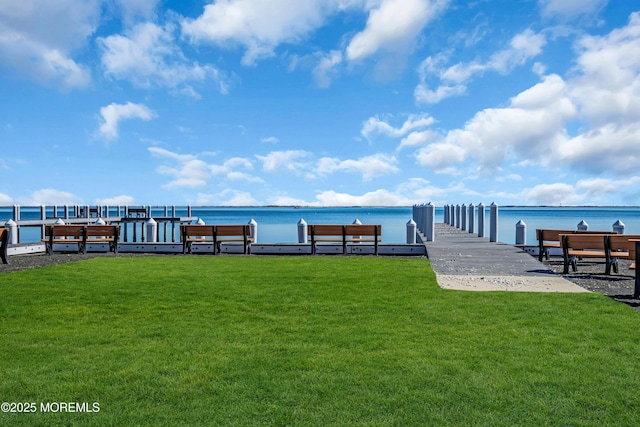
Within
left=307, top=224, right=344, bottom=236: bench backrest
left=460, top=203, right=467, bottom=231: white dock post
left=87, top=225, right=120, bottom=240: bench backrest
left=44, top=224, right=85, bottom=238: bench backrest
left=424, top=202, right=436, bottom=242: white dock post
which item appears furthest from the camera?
left=460, top=203, right=467, bottom=231: white dock post

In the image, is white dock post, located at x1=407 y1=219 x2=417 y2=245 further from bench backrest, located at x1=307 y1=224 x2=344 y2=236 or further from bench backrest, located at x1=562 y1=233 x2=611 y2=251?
bench backrest, located at x1=562 y1=233 x2=611 y2=251

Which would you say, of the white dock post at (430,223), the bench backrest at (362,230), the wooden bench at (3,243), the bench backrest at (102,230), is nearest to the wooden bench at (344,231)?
the bench backrest at (362,230)

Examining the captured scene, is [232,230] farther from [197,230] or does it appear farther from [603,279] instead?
[603,279]

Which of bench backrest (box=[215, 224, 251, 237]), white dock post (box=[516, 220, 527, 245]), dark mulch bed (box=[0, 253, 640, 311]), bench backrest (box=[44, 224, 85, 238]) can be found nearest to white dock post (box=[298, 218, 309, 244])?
bench backrest (box=[215, 224, 251, 237])

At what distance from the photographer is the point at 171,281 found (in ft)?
32.8

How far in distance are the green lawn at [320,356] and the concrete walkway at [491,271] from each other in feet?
2.67

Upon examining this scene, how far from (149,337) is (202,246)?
37.2 feet

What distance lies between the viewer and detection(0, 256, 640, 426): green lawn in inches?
145

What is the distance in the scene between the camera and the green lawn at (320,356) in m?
3.69

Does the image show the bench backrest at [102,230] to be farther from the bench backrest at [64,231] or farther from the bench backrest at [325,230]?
the bench backrest at [325,230]

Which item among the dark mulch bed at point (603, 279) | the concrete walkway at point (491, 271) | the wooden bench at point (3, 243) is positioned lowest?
the dark mulch bed at point (603, 279)

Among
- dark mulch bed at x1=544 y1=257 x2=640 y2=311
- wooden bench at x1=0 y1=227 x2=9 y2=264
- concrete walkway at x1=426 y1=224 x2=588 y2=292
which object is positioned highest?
wooden bench at x1=0 y1=227 x2=9 y2=264

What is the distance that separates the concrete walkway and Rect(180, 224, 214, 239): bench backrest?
689cm

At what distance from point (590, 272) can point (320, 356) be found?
9.34 metres
